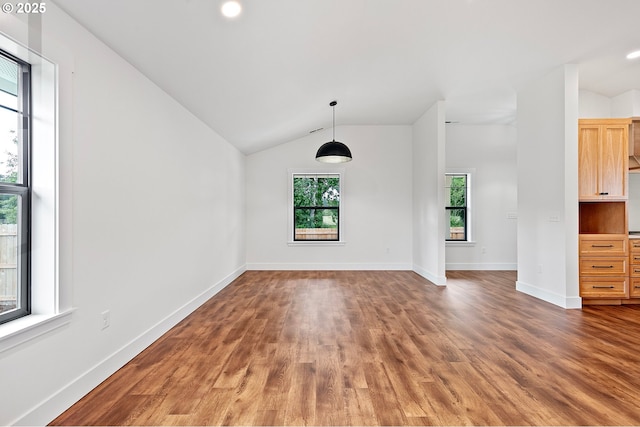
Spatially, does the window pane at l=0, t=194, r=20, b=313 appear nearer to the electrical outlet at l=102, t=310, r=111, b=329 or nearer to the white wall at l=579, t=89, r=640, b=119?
the electrical outlet at l=102, t=310, r=111, b=329

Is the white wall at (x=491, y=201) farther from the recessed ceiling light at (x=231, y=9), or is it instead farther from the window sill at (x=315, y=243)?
the recessed ceiling light at (x=231, y=9)

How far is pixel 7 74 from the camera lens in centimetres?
175

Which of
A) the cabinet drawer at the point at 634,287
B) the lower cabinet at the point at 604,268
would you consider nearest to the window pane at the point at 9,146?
the lower cabinet at the point at 604,268

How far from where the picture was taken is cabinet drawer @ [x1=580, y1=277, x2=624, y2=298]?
411 centimetres

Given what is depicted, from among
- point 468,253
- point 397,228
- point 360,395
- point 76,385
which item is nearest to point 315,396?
point 360,395

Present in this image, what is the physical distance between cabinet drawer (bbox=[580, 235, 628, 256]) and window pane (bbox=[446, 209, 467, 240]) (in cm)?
306

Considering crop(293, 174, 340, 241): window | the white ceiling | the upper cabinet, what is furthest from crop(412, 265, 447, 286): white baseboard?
the white ceiling

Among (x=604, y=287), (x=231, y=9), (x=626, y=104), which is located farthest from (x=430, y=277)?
(x=231, y=9)

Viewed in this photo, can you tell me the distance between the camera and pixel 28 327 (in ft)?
5.46

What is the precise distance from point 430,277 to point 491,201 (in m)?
2.58

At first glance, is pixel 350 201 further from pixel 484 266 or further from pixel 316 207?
pixel 484 266

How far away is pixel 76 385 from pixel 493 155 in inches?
306

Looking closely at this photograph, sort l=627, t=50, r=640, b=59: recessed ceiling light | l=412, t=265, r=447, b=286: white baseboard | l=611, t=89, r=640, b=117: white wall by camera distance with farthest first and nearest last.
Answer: l=412, t=265, r=447, b=286: white baseboard → l=611, t=89, r=640, b=117: white wall → l=627, t=50, r=640, b=59: recessed ceiling light

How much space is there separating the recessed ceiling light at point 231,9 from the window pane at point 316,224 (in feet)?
16.4
